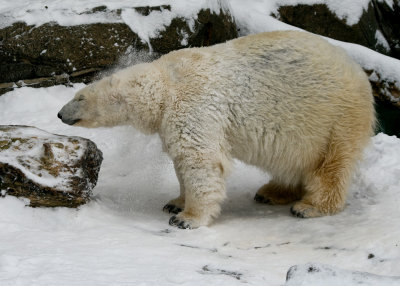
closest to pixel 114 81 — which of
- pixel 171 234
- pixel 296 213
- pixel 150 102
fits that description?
pixel 150 102

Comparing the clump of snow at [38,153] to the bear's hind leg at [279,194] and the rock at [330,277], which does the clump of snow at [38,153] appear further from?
the rock at [330,277]

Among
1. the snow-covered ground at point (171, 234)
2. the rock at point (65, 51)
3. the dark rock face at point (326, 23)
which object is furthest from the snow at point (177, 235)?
the dark rock face at point (326, 23)

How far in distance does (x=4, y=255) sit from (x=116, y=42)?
5.30m

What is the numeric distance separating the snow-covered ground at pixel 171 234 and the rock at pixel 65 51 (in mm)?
1444

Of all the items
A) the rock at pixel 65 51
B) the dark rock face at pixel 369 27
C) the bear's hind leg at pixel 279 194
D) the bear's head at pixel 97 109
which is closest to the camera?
the bear's head at pixel 97 109

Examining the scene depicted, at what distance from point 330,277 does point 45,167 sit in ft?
9.87

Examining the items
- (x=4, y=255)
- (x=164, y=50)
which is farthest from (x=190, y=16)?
(x=4, y=255)

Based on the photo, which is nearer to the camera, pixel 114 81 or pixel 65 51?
pixel 114 81

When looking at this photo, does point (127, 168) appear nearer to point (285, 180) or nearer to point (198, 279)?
point (285, 180)

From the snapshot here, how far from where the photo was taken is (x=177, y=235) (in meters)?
4.75

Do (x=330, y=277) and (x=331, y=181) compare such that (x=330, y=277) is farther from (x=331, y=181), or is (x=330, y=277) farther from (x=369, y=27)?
(x=369, y=27)

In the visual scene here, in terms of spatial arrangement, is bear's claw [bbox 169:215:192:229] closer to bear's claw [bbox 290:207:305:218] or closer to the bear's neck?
the bear's neck

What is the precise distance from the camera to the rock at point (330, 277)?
259cm

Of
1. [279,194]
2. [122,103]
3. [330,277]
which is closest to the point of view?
[330,277]
